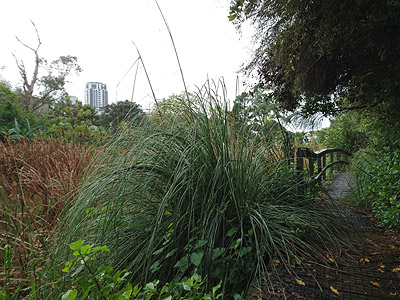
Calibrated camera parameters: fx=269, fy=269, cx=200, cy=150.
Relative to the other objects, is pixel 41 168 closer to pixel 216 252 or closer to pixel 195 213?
pixel 195 213

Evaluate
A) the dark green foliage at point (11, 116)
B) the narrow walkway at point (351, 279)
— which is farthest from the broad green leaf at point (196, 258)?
the dark green foliage at point (11, 116)

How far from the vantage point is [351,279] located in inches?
51.0

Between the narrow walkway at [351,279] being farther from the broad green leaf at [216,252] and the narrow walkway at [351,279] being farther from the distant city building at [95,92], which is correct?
the distant city building at [95,92]

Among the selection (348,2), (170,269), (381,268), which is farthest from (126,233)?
(348,2)

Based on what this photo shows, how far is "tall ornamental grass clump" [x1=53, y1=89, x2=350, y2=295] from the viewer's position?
1412 millimetres

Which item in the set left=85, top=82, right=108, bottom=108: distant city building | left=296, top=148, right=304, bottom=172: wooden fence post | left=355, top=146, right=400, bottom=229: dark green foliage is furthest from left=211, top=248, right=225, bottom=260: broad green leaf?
left=85, top=82, right=108, bottom=108: distant city building

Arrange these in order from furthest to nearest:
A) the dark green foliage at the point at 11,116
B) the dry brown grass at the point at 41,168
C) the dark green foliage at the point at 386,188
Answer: the dark green foliage at the point at 11,116 < the dry brown grass at the point at 41,168 < the dark green foliage at the point at 386,188

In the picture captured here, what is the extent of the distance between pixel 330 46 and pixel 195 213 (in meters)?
1.64

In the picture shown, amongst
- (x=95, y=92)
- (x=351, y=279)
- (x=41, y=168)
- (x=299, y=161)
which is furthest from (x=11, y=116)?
(x=351, y=279)

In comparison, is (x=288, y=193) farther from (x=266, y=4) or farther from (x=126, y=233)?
(x=266, y=4)

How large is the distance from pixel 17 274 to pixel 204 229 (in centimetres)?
136

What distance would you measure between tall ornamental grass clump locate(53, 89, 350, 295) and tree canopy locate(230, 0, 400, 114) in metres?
1.05

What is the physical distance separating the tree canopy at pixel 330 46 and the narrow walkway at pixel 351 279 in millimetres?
1373

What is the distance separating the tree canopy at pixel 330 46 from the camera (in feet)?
→ 6.43
